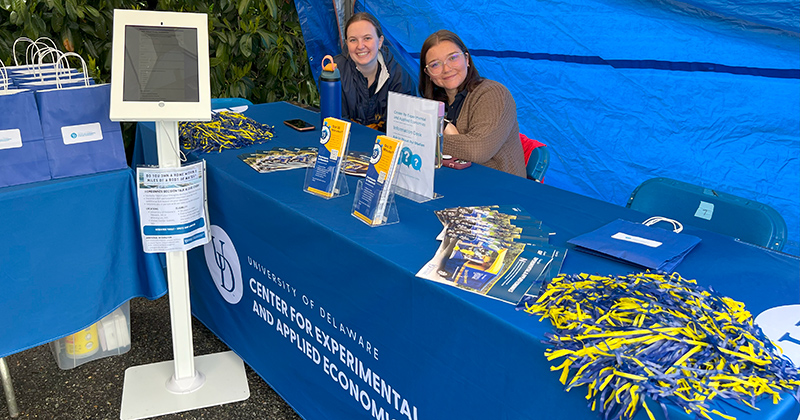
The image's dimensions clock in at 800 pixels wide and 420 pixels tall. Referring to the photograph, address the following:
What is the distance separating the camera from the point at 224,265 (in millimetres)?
1998

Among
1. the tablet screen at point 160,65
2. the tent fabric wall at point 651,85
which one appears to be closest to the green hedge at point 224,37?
the tent fabric wall at point 651,85

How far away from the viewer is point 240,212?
1811 millimetres

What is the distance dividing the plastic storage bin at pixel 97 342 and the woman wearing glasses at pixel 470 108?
1.37 metres

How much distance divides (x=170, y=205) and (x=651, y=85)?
1.91m

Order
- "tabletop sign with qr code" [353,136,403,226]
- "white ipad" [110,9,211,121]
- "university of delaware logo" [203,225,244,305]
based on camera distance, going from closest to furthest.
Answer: "tabletop sign with qr code" [353,136,403,226] → "white ipad" [110,9,211,121] → "university of delaware logo" [203,225,244,305]

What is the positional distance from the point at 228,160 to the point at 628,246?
4.36ft

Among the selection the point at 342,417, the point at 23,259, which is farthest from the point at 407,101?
the point at 23,259

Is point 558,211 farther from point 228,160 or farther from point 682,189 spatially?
point 228,160

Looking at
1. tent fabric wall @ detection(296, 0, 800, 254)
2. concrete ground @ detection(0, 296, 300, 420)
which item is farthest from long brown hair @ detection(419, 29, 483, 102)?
concrete ground @ detection(0, 296, 300, 420)

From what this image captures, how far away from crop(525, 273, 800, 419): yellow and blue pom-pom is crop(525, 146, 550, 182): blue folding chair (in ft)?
4.58

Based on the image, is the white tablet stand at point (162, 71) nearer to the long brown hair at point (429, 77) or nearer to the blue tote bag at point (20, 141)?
the blue tote bag at point (20, 141)

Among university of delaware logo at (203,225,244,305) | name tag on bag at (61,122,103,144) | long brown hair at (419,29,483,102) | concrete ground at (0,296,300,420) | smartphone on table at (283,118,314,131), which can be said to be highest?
long brown hair at (419,29,483,102)

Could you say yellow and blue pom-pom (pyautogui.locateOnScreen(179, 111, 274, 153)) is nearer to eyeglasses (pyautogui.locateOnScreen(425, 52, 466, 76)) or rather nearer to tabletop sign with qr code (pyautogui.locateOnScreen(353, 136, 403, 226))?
eyeglasses (pyautogui.locateOnScreen(425, 52, 466, 76))

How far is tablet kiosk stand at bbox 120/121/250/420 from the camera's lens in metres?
1.78
